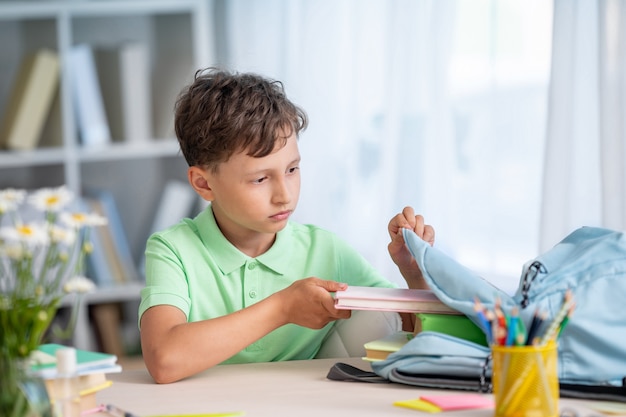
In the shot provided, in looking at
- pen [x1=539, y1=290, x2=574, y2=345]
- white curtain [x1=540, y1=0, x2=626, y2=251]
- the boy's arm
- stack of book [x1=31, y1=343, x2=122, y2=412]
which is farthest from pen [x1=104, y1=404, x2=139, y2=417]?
white curtain [x1=540, y1=0, x2=626, y2=251]

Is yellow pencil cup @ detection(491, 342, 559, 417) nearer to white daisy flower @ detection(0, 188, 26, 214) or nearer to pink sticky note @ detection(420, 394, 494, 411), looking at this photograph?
pink sticky note @ detection(420, 394, 494, 411)

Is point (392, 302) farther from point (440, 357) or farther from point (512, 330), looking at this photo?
point (512, 330)

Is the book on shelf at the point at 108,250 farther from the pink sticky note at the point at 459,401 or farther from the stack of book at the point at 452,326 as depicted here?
the pink sticky note at the point at 459,401

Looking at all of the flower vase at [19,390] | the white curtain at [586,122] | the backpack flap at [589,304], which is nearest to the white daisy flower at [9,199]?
the flower vase at [19,390]

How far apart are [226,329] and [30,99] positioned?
2.18 metres

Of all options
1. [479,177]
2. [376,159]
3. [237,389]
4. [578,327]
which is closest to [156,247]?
[237,389]

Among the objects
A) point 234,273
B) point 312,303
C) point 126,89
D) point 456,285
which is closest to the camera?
point 456,285

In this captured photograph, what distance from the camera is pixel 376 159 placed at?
8.68 ft

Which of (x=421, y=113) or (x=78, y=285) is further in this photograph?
(x=421, y=113)

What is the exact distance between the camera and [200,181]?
160cm

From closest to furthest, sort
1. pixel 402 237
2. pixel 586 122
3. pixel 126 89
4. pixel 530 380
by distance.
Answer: pixel 530 380 → pixel 402 237 → pixel 586 122 → pixel 126 89

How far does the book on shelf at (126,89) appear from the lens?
3.33m

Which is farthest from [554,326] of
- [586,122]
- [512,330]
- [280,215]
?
[586,122]

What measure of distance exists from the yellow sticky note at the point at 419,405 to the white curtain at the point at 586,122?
77 cm
